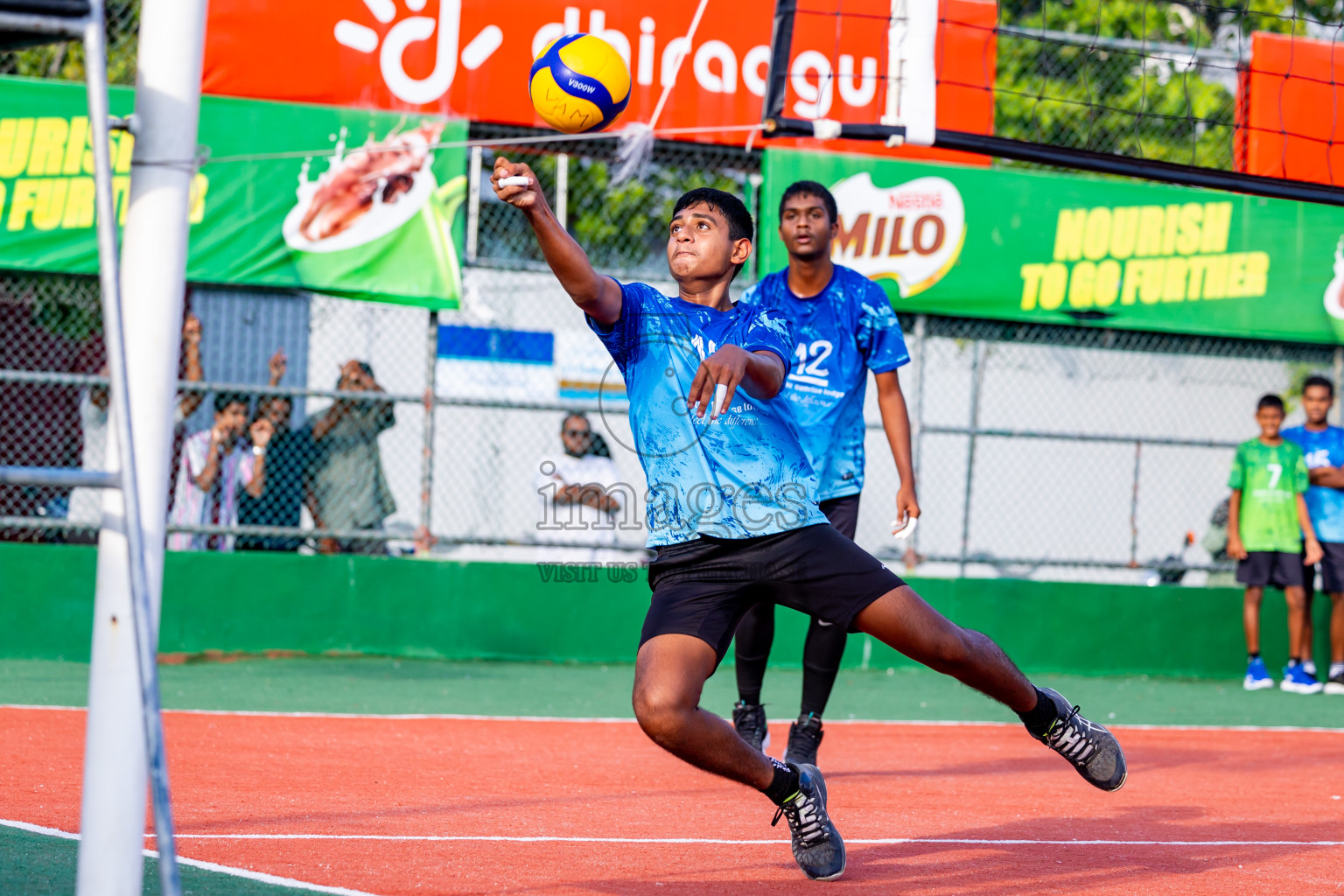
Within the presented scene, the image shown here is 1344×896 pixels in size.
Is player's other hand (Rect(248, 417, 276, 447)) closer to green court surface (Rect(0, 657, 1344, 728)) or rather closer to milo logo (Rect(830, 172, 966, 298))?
green court surface (Rect(0, 657, 1344, 728))

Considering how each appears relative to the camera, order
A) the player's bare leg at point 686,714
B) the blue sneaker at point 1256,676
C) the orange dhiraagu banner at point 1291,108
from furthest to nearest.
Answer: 1. the orange dhiraagu banner at point 1291,108
2. the blue sneaker at point 1256,676
3. the player's bare leg at point 686,714

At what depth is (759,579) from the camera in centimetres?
433

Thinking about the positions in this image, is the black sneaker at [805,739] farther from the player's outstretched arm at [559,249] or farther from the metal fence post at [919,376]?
the metal fence post at [919,376]

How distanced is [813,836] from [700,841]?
750mm

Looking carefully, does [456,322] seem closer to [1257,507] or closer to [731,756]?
[1257,507]

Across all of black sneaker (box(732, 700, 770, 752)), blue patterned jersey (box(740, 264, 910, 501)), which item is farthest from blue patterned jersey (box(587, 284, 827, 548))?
black sneaker (box(732, 700, 770, 752))

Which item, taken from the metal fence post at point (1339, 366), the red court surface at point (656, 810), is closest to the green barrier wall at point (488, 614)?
the metal fence post at point (1339, 366)

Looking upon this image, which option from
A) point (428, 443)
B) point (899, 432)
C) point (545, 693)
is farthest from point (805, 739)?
point (428, 443)

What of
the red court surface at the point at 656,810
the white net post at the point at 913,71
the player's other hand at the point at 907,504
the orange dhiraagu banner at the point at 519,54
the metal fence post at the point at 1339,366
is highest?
the orange dhiraagu banner at the point at 519,54

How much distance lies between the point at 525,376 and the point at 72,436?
3507 millimetres

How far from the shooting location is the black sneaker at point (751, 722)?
6.24 metres

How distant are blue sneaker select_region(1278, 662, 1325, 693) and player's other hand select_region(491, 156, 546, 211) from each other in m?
9.11

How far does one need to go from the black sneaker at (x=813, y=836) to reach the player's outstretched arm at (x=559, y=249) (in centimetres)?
149

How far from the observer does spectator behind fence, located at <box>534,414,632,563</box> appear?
10.9 m
